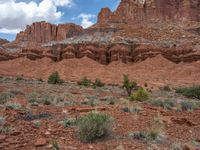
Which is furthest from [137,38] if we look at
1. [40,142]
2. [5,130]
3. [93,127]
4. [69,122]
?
[40,142]

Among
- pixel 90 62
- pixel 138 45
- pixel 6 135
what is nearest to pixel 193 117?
pixel 6 135

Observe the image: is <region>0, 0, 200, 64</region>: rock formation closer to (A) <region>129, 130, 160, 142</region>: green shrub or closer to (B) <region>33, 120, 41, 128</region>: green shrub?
(A) <region>129, 130, 160, 142</region>: green shrub

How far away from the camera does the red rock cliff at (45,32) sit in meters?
128

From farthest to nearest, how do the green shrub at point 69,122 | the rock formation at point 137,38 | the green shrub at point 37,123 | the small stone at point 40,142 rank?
the rock formation at point 137,38 < the green shrub at point 69,122 < the green shrub at point 37,123 < the small stone at point 40,142

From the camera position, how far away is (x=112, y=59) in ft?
241

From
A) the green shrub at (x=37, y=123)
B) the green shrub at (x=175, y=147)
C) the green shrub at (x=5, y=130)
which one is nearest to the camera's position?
the green shrub at (x=5, y=130)

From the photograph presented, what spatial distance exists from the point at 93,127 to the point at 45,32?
130 meters

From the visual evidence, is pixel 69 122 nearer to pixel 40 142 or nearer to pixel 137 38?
pixel 40 142

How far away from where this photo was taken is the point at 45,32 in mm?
135375

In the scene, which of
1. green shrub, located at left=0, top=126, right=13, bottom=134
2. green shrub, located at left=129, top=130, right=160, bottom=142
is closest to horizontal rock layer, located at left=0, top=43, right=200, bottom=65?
green shrub, located at left=129, top=130, right=160, bottom=142

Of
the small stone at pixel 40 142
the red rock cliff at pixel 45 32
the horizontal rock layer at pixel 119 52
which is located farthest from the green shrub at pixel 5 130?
the red rock cliff at pixel 45 32

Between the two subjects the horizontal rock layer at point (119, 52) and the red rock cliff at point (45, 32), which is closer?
the horizontal rock layer at point (119, 52)

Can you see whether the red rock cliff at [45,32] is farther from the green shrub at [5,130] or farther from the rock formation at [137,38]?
the green shrub at [5,130]

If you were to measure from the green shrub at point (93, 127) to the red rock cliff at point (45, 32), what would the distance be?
120m
